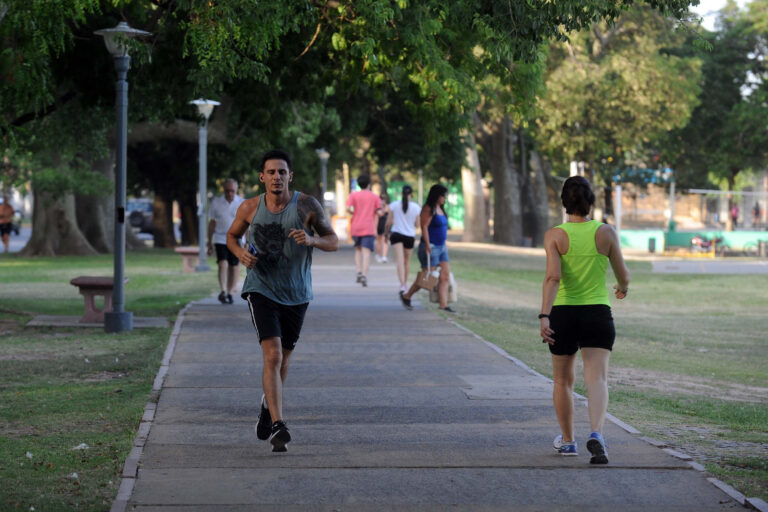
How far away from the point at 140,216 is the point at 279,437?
6382 cm

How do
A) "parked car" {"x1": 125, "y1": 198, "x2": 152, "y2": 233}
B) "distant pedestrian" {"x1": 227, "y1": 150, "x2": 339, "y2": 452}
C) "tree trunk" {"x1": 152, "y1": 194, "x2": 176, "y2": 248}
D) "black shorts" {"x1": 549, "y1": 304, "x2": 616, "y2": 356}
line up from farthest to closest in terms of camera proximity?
1. "parked car" {"x1": 125, "y1": 198, "x2": 152, "y2": 233}
2. "tree trunk" {"x1": 152, "y1": 194, "x2": 176, "y2": 248}
3. "distant pedestrian" {"x1": 227, "y1": 150, "x2": 339, "y2": 452}
4. "black shorts" {"x1": 549, "y1": 304, "x2": 616, "y2": 356}

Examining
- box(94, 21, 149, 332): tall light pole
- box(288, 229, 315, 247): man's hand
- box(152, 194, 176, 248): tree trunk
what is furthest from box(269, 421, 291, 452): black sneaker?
box(152, 194, 176, 248): tree trunk

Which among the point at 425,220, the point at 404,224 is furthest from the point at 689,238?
the point at 425,220

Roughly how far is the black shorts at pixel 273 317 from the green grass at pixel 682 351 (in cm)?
212

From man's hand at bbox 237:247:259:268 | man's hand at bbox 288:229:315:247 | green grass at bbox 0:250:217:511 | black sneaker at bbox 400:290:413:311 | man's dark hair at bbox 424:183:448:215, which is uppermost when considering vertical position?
man's dark hair at bbox 424:183:448:215

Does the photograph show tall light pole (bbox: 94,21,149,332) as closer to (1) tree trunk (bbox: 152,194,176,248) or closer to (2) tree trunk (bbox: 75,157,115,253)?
(2) tree trunk (bbox: 75,157,115,253)

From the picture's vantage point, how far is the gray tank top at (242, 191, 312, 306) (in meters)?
7.62

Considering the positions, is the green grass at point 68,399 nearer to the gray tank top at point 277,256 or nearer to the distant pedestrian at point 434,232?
the gray tank top at point 277,256

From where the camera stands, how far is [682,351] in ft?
52.8

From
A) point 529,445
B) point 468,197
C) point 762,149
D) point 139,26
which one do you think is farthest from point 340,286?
point 762,149

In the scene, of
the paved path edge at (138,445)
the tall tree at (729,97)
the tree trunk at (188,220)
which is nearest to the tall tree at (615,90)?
the tall tree at (729,97)

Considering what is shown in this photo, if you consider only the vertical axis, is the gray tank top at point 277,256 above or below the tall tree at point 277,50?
below

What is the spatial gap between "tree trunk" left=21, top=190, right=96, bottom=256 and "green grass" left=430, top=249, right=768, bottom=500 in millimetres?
11616

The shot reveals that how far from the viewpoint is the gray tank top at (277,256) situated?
7.62 meters
